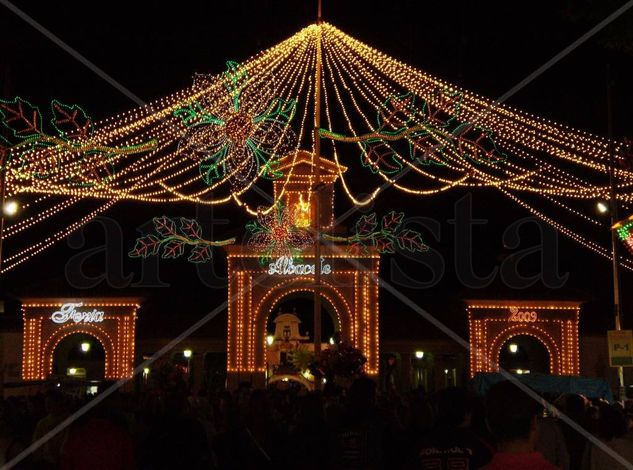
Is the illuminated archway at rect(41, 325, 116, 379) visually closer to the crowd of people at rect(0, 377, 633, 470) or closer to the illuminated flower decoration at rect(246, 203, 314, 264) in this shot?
the illuminated flower decoration at rect(246, 203, 314, 264)

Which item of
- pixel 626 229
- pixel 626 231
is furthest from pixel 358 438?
pixel 626 231

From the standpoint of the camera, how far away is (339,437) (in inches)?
318

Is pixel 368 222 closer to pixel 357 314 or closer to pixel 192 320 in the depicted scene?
pixel 357 314

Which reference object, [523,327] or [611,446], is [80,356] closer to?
[523,327]

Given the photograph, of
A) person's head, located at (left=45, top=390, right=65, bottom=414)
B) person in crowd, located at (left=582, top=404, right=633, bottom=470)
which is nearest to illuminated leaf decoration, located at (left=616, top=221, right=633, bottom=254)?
person in crowd, located at (left=582, top=404, right=633, bottom=470)

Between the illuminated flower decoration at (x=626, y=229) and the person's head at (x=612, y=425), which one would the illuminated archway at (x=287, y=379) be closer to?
the illuminated flower decoration at (x=626, y=229)

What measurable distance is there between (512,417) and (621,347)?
1581cm

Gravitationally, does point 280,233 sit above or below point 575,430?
above

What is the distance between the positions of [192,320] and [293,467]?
30802mm

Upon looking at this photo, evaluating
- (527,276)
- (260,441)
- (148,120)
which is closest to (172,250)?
(148,120)

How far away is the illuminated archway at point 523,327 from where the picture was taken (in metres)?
35.4

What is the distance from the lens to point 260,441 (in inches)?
372

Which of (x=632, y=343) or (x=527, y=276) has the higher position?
(x=527, y=276)

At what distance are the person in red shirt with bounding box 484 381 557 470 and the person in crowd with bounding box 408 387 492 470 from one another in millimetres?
1820
